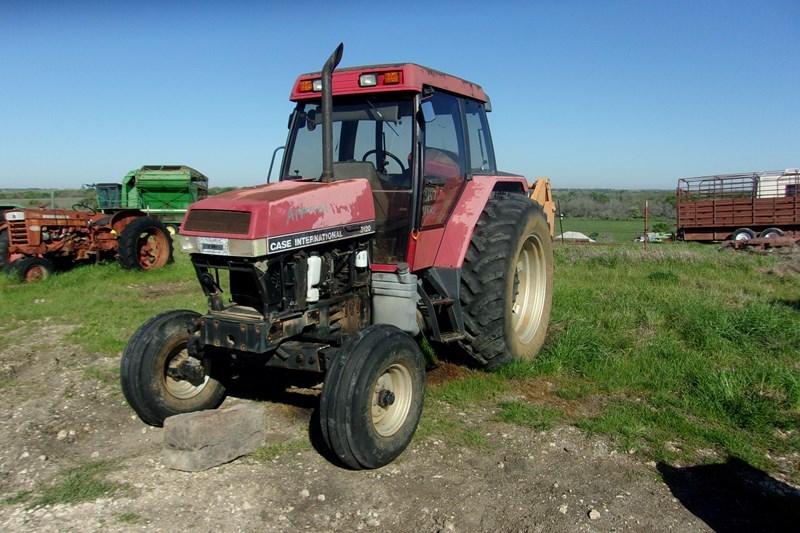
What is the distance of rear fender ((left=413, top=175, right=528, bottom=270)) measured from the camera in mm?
4984

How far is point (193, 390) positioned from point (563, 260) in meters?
9.14

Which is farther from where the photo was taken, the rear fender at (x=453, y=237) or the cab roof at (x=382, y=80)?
the rear fender at (x=453, y=237)

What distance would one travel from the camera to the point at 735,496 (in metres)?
3.64

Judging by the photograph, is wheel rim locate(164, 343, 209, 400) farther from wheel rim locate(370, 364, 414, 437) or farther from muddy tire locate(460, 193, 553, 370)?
muddy tire locate(460, 193, 553, 370)

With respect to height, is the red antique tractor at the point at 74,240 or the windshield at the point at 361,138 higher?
the windshield at the point at 361,138

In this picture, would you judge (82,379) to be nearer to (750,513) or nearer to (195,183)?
(750,513)

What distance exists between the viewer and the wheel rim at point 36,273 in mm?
11086

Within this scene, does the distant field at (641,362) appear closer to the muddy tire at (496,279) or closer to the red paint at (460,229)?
the muddy tire at (496,279)

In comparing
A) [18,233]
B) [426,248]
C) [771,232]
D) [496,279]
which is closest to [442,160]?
[426,248]

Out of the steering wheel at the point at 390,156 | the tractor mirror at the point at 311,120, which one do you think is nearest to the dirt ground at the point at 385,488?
the steering wheel at the point at 390,156

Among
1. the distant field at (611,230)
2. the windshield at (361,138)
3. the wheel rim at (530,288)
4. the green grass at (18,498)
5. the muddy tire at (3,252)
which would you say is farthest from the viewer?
the distant field at (611,230)

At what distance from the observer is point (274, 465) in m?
4.00

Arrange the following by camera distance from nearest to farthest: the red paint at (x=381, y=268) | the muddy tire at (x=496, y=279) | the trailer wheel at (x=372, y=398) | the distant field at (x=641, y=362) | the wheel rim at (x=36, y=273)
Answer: the trailer wheel at (x=372, y=398) → the distant field at (x=641, y=362) → the red paint at (x=381, y=268) → the muddy tire at (x=496, y=279) → the wheel rim at (x=36, y=273)

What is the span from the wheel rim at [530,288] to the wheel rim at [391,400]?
86.5 inches
